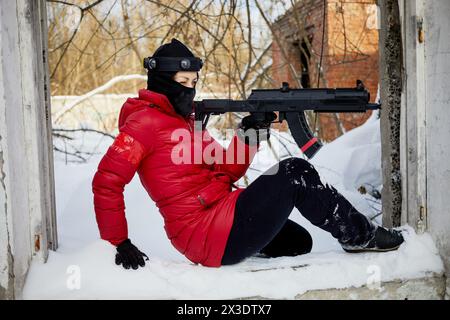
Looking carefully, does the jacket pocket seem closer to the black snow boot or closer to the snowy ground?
the snowy ground

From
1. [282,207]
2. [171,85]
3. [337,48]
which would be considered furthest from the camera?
[337,48]

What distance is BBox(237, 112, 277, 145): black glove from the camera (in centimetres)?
263

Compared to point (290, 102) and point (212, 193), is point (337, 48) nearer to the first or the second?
point (290, 102)

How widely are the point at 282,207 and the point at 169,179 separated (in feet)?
1.77

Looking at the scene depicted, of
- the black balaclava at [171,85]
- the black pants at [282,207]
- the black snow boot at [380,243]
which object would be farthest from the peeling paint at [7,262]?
the black snow boot at [380,243]

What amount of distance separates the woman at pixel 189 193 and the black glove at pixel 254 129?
0.88 ft

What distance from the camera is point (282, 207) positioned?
235 centimetres

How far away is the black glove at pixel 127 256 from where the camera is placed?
2.29 metres

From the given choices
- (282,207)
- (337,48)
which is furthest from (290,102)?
(337,48)

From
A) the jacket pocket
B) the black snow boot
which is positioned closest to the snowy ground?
the black snow boot

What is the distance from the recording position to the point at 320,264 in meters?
2.51
